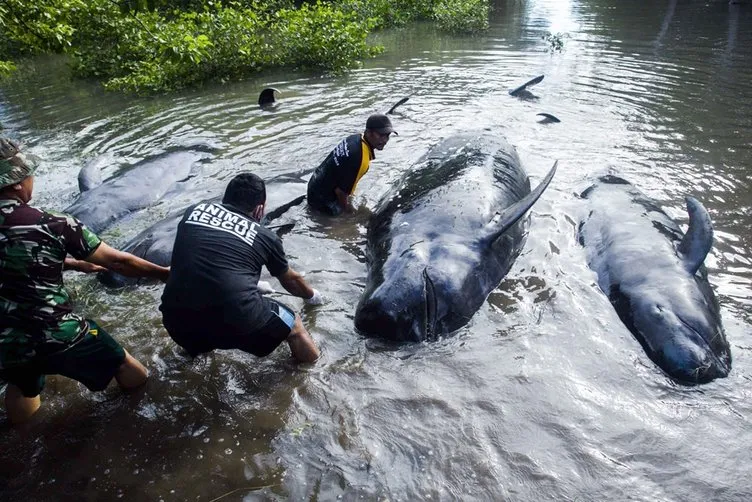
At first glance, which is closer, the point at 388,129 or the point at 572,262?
the point at 572,262

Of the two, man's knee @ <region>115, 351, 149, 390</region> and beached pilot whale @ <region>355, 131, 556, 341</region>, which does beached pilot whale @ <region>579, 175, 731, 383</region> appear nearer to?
beached pilot whale @ <region>355, 131, 556, 341</region>

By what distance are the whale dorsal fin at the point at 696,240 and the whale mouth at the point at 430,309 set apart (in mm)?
2174

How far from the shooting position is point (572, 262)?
5.08 meters

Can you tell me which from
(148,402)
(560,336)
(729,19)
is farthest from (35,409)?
(729,19)

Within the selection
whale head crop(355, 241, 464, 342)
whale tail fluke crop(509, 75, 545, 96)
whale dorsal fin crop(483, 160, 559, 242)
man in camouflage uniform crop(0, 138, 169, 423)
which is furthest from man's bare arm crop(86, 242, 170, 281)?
whale tail fluke crop(509, 75, 545, 96)

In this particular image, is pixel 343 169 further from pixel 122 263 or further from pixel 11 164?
pixel 11 164

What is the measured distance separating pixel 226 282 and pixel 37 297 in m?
1.08

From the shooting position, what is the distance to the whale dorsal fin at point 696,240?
4.25m

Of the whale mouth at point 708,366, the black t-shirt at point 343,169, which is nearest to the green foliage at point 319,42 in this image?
the black t-shirt at point 343,169

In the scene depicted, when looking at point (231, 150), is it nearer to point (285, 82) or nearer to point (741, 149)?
point (285, 82)

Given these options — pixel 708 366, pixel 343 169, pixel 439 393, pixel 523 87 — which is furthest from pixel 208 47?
pixel 708 366

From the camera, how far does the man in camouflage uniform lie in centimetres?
286

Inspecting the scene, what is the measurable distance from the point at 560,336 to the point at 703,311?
1.06 m

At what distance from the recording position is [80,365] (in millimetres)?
3311
